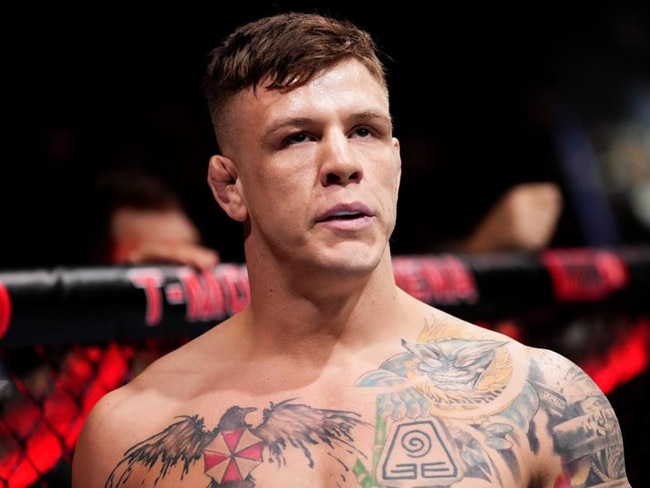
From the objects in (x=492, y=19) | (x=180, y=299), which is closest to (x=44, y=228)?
(x=180, y=299)

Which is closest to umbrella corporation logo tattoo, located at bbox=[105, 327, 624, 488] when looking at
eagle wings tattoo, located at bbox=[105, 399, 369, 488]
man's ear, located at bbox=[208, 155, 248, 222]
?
eagle wings tattoo, located at bbox=[105, 399, 369, 488]

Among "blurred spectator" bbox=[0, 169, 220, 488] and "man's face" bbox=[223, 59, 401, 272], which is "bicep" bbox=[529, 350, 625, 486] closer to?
"man's face" bbox=[223, 59, 401, 272]

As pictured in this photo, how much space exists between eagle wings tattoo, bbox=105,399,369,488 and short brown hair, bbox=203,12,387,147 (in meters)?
0.52

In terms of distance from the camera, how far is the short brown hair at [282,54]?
1.67 m

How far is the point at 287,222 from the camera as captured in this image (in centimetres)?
167

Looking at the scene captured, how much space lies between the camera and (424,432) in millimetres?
1539

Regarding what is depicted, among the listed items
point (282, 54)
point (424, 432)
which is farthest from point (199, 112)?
point (424, 432)

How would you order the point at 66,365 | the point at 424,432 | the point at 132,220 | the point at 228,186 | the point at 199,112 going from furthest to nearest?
the point at 199,112, the point at 132,220, the point at 66,365, the point at 228,186, the point at 424,432

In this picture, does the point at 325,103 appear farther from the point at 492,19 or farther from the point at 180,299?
the point at 492,19

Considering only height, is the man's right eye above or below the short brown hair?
below

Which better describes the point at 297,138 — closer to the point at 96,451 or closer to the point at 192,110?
the point at 96,451

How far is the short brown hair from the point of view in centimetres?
167

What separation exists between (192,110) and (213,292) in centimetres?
219

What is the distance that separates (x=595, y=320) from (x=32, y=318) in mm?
1637
